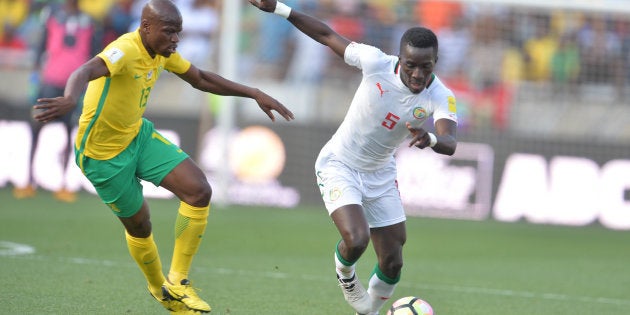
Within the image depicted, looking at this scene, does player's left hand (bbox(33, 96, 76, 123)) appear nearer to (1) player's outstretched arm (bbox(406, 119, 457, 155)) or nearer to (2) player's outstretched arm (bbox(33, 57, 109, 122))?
(2) player's outstretched arm (bbox(33, 57, 109, 122))

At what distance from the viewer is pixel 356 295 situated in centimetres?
763

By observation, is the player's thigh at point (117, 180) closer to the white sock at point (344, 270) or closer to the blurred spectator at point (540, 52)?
the white sock at point (344, 270)

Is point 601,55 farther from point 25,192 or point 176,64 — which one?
point 176,64

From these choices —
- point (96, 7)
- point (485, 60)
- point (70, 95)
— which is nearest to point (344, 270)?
point (70, 95)

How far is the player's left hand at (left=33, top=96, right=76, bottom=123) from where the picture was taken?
234 inches

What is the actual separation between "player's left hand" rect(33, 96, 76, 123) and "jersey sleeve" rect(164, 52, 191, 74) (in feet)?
5.47

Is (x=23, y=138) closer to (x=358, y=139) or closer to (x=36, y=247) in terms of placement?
(x=36, y=247)

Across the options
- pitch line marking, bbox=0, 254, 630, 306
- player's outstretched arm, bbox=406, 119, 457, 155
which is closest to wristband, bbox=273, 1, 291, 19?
player's outstretched arm, bbox=406, 119, 457, 155

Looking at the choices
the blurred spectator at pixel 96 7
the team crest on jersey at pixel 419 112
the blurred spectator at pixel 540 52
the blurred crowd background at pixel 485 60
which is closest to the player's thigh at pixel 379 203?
the team crest on jersey at pixel 419 112

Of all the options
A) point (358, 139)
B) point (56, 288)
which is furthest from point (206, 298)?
point (358, 139)

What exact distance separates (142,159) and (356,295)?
1878mm

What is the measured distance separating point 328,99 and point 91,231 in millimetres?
6111

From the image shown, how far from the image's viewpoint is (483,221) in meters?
16.6

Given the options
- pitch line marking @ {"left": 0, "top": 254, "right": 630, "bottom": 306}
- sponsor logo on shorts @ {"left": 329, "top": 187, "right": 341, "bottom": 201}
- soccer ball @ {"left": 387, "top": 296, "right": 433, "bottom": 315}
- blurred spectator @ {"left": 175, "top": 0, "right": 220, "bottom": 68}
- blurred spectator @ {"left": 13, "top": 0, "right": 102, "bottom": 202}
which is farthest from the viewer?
blurred spectator @ {"left": 175, "top": 0, "right": 220, "bottom": 68}
